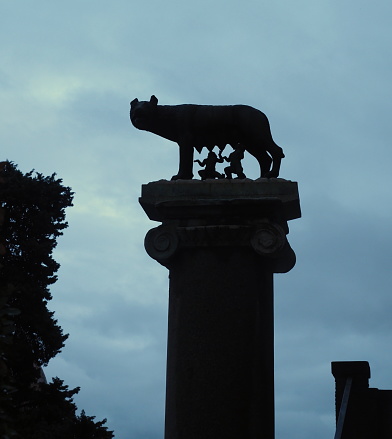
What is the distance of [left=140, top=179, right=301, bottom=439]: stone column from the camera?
9.23 metres

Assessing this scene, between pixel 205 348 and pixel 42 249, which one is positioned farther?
pixel 42 249

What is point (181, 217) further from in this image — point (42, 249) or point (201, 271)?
point (42, 249)

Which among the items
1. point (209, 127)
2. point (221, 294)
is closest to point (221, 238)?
point (221, 294)

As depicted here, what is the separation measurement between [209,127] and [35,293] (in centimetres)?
1409

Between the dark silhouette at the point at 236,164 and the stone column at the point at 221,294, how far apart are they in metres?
0.28

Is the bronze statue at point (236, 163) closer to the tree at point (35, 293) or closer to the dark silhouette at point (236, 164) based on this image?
the dark silhouette at point (236, 164)

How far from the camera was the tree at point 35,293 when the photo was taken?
21703 mm

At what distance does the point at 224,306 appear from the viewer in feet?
31.1

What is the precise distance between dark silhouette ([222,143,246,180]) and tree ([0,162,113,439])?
1118 centimetres

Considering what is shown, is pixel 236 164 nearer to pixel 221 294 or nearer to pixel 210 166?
pixel 210 166

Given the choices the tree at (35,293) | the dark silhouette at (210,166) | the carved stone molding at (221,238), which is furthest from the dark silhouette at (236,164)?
the tree at (35,293)

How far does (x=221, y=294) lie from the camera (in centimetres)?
954

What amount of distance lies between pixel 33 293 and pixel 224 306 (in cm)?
1471

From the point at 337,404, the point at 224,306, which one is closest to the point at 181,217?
Result: the point at 224,306
